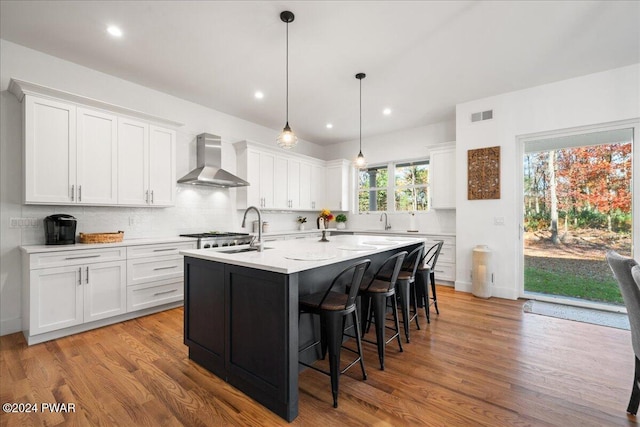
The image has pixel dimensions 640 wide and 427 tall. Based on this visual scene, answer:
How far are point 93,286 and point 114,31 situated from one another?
262cm

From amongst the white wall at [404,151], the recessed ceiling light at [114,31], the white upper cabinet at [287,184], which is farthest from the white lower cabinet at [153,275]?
the white wall at [404,151]

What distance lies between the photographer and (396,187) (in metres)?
6.38

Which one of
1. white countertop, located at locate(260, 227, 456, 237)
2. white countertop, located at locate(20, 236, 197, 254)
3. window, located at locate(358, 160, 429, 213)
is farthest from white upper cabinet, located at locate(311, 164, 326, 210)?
white countertop, located at locate(20, 236, 197, 254)

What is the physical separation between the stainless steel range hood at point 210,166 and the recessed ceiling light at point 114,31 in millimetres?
1776

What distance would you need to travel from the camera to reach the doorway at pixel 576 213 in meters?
3.76

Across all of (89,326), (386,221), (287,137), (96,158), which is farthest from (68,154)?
(386,221)

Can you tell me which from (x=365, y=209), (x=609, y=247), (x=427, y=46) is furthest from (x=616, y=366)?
(x=365, y=209)

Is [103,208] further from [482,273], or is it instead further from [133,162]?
[482,273]

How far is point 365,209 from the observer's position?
6.89 metres

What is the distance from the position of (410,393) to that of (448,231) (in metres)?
4.09

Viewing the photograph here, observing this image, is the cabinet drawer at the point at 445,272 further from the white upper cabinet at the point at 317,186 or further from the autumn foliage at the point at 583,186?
the white upper cabinet at the point at 317,186

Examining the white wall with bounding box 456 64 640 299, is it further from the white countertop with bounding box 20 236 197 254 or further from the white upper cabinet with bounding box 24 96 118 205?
the white upper cabinet with bounding box 24 96 118 205

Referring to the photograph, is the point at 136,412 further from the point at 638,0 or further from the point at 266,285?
the point at 638,0

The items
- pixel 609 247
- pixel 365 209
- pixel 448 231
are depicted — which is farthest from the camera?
pixel 365 209
